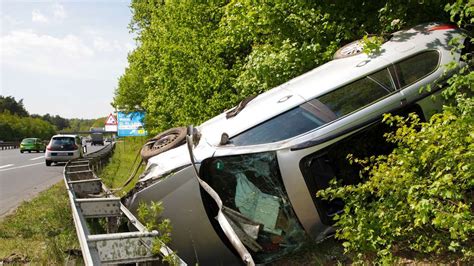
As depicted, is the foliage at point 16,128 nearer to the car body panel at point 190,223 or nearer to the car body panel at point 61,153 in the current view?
the car body panel at point 61,153

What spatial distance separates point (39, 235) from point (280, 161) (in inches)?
185

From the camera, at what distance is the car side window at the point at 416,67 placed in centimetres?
531

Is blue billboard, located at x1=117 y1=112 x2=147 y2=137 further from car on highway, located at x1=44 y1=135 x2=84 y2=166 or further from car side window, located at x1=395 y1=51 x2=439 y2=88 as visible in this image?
car side window, located at x1=395 y1=51 x2=439 y2=88

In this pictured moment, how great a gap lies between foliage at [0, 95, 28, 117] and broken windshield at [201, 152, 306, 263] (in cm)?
11542

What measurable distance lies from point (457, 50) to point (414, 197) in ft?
7.61

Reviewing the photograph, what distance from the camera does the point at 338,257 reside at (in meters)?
4.83

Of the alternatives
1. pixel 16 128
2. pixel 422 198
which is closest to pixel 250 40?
pixel 422 198

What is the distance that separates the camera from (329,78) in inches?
211

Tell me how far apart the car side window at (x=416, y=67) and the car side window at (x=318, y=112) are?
198mm

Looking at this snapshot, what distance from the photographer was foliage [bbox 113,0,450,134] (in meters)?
7.36

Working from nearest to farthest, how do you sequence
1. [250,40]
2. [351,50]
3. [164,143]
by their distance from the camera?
[351,50] < [164,143] < [250,40]

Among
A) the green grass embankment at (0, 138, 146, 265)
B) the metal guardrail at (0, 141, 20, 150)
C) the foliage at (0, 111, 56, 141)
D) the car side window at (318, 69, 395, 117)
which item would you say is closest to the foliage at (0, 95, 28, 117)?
the foliage at (0, 111, 56, 141)

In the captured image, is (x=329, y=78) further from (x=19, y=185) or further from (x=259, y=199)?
(x=19, y=185)

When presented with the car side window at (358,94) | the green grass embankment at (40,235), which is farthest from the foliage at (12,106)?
the car side window at (358,94)
